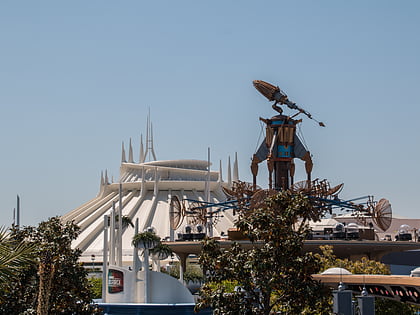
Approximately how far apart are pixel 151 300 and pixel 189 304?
226 centimetres

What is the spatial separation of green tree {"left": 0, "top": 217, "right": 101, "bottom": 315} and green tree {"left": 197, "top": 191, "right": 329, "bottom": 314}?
5.33 metres

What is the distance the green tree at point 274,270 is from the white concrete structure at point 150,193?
72.5 metres

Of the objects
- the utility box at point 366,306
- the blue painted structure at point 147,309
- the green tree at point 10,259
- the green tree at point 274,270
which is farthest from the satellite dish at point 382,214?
the green tree at point 10,259

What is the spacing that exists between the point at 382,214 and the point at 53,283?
36790 mm

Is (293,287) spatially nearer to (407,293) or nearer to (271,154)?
(407,293)

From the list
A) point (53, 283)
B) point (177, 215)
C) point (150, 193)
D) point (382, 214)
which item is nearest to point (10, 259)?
point (53, 283)

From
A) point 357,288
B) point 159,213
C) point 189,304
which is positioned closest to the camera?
point 357,288

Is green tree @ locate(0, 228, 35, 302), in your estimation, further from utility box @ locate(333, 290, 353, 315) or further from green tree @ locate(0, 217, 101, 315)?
utility box @ locate(333, 290, 353, 315)

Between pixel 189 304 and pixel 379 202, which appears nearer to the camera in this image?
pixel 189 304

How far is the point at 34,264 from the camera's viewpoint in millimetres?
25141

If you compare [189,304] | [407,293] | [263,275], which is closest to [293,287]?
[263,275]

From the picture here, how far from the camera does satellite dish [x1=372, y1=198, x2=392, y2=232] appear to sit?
58.3 meters

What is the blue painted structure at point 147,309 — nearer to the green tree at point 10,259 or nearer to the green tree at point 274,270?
the green tree at point 10,259

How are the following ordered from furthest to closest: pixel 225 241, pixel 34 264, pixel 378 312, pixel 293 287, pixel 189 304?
pixel 225 241, pixel 189 304, pixel 378 312, pixel 34 264, pixel 293 287
